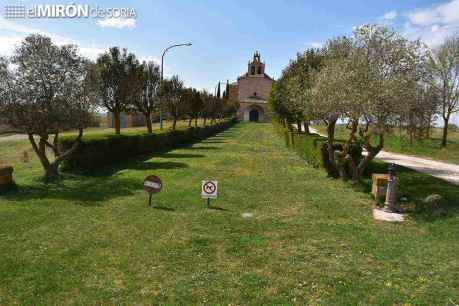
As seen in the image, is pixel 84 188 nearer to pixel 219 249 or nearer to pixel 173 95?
pixel 219 249

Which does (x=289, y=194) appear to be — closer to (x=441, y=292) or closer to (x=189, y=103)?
(x=441, y=292)

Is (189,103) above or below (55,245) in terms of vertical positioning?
above

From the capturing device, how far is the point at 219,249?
20.9 ft

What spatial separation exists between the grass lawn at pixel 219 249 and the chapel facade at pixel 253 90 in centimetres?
8814

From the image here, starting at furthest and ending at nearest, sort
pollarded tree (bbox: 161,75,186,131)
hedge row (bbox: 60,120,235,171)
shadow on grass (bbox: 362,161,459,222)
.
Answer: pollarded tree (bbox: 161,75,186,131), hedge row (bbox: 60,120,235,171), shadow on grass (bbox: 362,161,459,222)

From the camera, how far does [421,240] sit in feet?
22.9

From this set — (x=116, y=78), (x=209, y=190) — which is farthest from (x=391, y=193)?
(x=116, y=78)

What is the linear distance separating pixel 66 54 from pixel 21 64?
1574 millimetres

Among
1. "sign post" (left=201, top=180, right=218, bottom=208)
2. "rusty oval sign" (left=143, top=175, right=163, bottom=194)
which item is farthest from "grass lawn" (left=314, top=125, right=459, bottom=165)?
"rusty oval sign" (left=143, top=175, right=163, bottom=194)

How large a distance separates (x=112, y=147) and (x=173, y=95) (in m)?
15.1

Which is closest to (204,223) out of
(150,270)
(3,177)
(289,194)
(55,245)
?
(150,270)

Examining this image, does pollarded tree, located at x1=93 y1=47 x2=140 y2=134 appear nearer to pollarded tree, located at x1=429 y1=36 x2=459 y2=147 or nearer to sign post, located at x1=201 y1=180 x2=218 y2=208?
sign post, located at x1=201 y1=180 x2=218 y2=208

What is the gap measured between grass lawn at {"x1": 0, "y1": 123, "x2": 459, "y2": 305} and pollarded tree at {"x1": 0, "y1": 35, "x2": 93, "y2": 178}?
2596 millimetres

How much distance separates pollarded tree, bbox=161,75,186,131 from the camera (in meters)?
30.7
